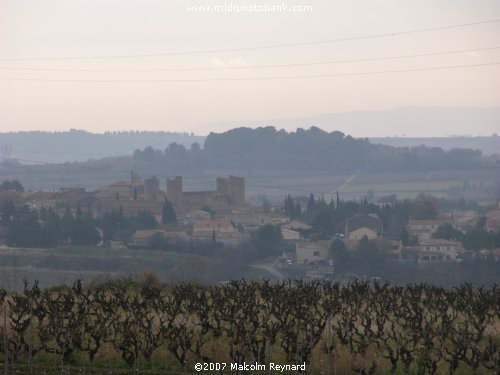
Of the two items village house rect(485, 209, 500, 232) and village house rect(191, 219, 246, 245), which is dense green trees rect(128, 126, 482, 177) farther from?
village house rect(191, 219, 246, 245)

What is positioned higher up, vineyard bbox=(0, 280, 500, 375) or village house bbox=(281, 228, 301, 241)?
vineyard bbox=(0, 280, 500, 375)

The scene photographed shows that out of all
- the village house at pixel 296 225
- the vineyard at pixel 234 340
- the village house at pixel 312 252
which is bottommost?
the village house at pixel 312 252

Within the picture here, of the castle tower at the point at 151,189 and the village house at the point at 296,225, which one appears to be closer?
the village house at the point at 296,225

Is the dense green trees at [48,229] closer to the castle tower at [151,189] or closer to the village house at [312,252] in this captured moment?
the village house at [312,252]

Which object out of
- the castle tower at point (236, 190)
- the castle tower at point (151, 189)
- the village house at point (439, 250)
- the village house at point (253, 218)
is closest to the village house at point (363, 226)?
the village house at point (439, 250)

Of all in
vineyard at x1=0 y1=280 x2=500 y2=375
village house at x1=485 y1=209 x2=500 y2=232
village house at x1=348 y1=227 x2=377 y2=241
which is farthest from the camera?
village house at x1=485 y1=209 x2=500 y2=232

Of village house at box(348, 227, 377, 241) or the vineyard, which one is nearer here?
the vineyard

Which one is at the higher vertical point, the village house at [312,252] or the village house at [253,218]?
the village house at [253,218]

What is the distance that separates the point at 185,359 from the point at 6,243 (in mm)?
77077

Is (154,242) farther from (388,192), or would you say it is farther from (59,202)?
(388,192)

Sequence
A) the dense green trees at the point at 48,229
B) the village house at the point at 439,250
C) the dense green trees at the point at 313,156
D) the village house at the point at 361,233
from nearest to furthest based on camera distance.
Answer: the village house at the point at 439,250
the dense green trees at the point at 48,229
the village house at the point at 361,233
the dense green trees at the point at 313,156

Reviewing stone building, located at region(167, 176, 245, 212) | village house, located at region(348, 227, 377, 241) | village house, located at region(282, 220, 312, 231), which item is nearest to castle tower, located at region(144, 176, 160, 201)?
stone building, located at region(167, 176, 245, 212)

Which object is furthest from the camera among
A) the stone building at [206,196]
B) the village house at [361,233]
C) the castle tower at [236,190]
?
the castle tower at [236,190]

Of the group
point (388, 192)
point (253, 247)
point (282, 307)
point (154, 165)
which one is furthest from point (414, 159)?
point (282, 307)
